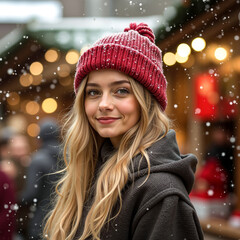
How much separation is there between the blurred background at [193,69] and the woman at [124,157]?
3.47m

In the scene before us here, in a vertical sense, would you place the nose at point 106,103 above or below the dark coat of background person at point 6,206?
above

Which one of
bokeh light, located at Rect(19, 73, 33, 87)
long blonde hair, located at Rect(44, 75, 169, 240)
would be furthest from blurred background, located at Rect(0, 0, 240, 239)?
long blonde hair, located at Rect(44, 75, 169, 240)

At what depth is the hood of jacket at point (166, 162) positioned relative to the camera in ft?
5.95

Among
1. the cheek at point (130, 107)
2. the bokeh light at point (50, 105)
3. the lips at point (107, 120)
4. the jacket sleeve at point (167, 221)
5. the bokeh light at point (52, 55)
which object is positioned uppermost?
the bokeh light at point (52, 55)

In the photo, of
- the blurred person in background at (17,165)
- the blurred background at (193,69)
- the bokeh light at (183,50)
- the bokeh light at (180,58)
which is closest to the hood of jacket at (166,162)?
the blurred person in background at (17,165)

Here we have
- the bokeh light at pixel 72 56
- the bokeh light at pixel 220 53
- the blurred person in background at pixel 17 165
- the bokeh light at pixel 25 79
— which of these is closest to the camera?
the blurred person in background at pixel 17 165

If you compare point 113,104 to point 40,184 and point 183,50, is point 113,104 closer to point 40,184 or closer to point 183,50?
point 40,184

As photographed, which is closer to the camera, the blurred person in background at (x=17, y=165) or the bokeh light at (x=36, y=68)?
the blurred person in background at (x=17, y=165)

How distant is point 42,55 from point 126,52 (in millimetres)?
6948

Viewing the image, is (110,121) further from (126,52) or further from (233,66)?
(233,66)

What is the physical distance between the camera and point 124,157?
1.93 metres

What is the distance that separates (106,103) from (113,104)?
33 millimetres

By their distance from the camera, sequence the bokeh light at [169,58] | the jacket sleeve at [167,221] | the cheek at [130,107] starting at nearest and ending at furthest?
the jacket sleeve at [167,221]
the cheek at [130,107]
the bokeh light at [169,58]

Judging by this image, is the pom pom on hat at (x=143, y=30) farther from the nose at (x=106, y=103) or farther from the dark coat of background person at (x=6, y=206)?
the dark coat of background person at (x=6, y=206)
